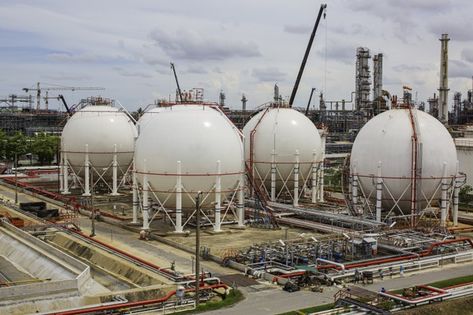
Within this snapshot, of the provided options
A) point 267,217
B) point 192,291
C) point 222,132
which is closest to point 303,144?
point 267,217

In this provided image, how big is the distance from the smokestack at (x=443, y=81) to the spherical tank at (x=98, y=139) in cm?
4055

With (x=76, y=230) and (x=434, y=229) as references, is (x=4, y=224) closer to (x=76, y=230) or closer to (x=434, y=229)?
(x=76, y=230)

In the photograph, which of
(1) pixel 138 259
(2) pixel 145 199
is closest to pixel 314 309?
(1) pixel 138 259

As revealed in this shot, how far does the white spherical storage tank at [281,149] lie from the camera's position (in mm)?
48531

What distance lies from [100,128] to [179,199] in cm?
2156

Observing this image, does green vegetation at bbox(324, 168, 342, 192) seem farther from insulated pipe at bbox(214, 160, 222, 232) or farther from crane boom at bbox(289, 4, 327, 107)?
insulated pipe at bbox(214, 160, 222, 232)

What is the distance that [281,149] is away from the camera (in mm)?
48500

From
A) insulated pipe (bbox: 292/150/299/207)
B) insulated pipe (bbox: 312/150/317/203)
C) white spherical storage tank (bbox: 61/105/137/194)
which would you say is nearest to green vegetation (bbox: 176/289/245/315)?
insulated pipe (bbox: 292/150/299/207)

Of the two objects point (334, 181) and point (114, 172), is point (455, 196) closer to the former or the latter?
point (334, 181)

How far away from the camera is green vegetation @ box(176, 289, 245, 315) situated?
73.1ft

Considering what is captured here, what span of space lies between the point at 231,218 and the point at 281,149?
26.2 ft

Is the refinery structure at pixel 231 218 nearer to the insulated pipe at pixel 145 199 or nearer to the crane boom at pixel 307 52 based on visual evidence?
the insulated pipe at pixel 145 199

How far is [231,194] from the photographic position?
39469 millimetres

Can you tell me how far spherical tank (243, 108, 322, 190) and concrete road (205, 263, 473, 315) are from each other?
68.7 feet
